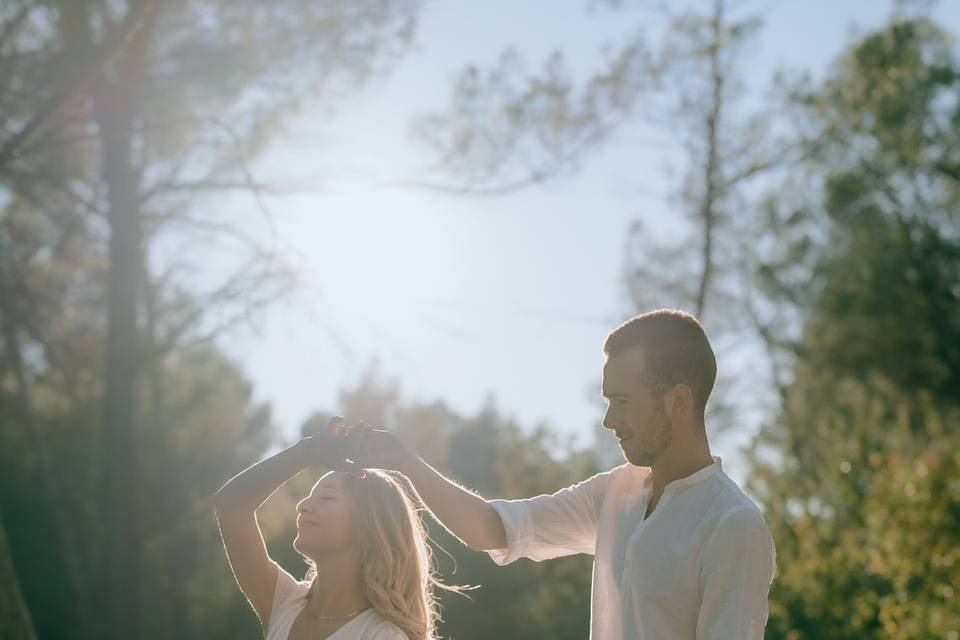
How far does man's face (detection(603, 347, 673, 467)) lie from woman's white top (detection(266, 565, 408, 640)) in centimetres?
81

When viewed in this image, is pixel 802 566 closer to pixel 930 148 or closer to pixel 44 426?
pixel 44 426

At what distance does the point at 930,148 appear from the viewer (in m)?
21.8

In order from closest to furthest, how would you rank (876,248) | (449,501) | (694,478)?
(694,478)
(449,501)
(876,248)

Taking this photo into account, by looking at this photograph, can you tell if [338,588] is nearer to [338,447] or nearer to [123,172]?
[338,447]

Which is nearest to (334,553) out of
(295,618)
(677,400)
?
(295,618)

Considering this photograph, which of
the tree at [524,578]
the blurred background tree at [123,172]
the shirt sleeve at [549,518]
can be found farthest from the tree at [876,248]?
the shirt sleeve at [549,518]

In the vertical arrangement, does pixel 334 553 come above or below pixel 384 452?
below

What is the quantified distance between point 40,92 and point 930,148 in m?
17.9

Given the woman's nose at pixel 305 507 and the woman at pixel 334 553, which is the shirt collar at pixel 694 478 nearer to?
the woman at pixel 334 553

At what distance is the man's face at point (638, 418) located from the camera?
97.0 inches

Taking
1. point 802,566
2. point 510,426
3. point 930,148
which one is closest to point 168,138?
point 510,426

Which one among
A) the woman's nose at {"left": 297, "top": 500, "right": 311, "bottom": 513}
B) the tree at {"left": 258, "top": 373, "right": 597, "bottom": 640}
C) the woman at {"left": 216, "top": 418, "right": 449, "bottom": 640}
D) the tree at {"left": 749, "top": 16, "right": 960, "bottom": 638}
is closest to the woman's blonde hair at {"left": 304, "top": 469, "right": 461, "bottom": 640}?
the woman at {"left": 216, "top": 418, "right": 449, "bottom": 640}

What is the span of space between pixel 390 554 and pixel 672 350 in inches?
37.3

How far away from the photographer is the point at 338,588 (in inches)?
115
